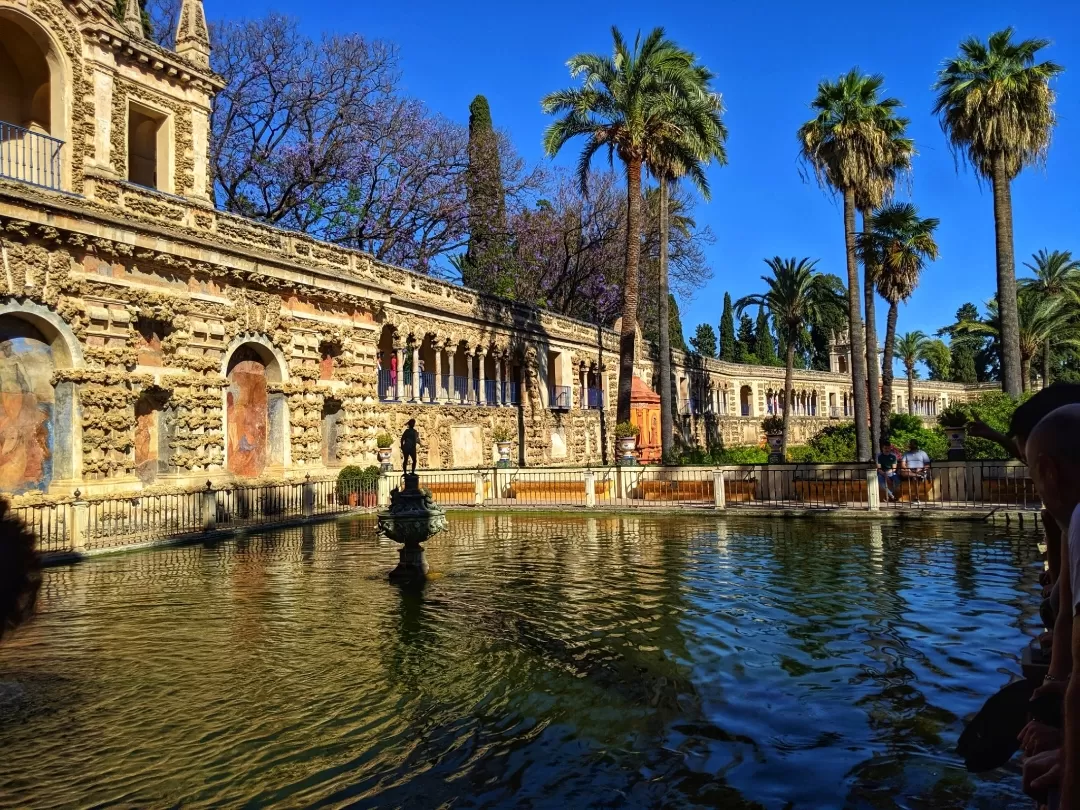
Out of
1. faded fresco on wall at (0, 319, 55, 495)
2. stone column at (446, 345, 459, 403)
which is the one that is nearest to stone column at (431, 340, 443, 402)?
stone column at (446, 345, 459, 403)

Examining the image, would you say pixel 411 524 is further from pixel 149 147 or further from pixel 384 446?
pixel 149 147

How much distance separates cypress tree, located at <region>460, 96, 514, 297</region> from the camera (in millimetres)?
41344

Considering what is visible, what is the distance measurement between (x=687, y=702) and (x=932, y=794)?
202 centimetres

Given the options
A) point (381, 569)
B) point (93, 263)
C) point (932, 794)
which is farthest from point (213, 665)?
point (93, 263)

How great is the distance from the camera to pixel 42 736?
5.75 metres

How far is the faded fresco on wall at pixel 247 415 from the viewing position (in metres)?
23.4

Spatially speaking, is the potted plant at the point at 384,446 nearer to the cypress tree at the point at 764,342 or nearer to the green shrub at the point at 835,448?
the green shrub at the point at 835,448

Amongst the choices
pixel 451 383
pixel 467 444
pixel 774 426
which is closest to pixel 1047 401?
pixel 467 444

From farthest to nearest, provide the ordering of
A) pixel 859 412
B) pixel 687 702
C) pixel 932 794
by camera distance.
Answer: pixel 859 412, pixel 687 702, pixel 932 794

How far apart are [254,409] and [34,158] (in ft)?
28.2

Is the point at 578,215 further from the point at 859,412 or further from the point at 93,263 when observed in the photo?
the point at 93,263

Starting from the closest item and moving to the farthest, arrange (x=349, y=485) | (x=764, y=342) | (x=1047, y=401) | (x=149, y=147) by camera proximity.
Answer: (x=1047, y=401) < (x=349, y=485) < (x=149, y=147) < (x=764, y=342)

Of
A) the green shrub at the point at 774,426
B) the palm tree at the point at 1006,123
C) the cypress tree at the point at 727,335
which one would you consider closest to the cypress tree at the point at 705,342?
the cypress tree at the point at 727,335

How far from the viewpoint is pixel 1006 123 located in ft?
80.2
